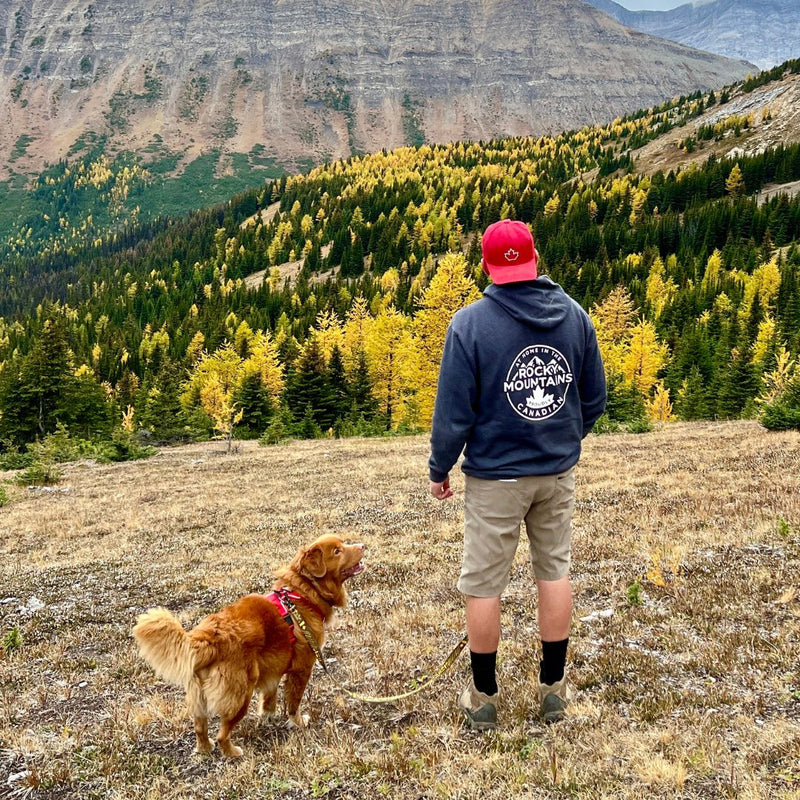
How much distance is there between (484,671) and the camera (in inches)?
163

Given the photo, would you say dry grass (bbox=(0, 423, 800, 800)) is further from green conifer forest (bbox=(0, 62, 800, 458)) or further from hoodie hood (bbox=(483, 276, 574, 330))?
green conifer forest (bbox=(0, 62, 800, 458))

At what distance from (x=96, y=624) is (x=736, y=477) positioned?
1176 cm

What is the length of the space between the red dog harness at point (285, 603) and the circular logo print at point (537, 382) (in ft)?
7.63

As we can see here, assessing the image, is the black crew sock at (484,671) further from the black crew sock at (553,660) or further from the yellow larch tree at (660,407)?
the yellow larch tree at (660,407)

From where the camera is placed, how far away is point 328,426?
1711 inches

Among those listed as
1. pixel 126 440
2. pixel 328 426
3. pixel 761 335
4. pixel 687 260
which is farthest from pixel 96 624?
pixel 687 260

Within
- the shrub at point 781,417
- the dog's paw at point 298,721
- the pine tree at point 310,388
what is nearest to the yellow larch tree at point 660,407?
the pine tree at point 310,388

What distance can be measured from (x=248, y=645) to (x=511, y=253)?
3313 millimetres

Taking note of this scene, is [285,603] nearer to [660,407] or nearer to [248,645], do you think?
[248,645]

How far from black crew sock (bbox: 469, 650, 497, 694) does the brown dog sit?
1.25 meters

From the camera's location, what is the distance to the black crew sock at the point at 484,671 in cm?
411

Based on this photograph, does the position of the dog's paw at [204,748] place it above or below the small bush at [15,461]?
above

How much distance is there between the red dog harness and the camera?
4.46 m

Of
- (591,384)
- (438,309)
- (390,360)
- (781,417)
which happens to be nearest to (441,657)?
(591,384)
